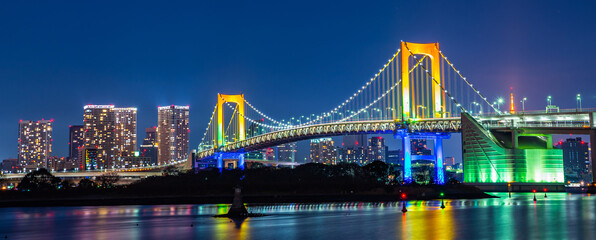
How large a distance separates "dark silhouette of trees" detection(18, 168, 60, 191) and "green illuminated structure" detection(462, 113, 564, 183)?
146ft

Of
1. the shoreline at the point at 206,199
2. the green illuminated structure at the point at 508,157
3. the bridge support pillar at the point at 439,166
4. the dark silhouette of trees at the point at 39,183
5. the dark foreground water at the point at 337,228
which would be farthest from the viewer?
the dark silhouette of trees at the point at 39,183

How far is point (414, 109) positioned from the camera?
2972 inches

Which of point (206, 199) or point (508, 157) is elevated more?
point (508, 157)

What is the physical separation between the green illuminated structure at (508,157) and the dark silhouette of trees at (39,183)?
146 feet

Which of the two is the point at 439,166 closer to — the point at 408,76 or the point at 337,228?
the point at 408,76

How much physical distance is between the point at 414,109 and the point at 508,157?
36.0ft

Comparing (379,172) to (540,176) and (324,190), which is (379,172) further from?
(540,176)

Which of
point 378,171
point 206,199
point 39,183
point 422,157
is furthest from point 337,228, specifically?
point 39,183

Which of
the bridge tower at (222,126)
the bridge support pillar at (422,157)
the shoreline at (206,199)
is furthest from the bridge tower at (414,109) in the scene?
the bridge tower at (222,126)

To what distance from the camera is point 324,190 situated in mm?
71562

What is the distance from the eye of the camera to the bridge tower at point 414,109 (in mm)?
74250

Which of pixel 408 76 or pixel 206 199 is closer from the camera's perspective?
pixel 206 199

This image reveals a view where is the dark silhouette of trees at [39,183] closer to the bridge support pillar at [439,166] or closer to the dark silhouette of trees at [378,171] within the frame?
the dark silhouette of trees at [378,171]

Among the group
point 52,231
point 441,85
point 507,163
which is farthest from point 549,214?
point 441,85
